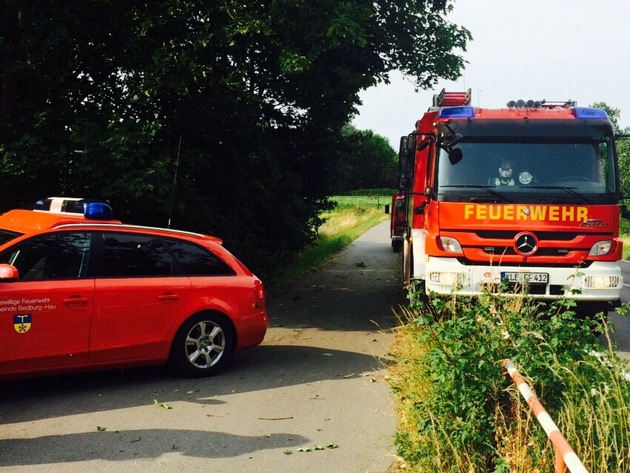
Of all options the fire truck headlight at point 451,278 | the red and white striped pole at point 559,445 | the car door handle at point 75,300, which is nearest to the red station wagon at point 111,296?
the car door handle at point 75,300

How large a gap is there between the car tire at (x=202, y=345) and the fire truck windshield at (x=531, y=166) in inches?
131

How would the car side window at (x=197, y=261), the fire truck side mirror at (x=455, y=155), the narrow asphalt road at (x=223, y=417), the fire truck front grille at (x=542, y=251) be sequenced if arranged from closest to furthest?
1. the narrow asphalt road at (x=223, y=417)
2. the car side window at (x=197, y=261)
3. the fire truck front grille at (x=542, y=251)
4. the fire truck side mirror at (x=455, y=155)

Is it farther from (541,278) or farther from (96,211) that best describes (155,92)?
(541,278)

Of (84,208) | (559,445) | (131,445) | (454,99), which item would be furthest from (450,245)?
(559,445)

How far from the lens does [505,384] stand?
522cm

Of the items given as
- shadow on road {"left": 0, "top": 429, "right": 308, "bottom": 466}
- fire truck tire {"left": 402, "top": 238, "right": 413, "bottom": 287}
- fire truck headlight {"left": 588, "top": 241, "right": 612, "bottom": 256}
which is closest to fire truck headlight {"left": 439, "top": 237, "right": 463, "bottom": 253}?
fire truck headlight {"left": 588, "top": 241, "right": 612, "bottom": 256}

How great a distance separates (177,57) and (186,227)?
287 centimetres

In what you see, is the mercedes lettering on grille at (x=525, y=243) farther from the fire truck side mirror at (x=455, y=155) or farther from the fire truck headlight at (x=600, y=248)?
the fire truck side mirror at (x=455, y=155)

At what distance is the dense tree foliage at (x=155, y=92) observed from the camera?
11.4 meters

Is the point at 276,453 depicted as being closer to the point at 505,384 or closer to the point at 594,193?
the point at 505,384

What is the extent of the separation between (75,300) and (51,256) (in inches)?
19.7

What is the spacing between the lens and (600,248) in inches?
379

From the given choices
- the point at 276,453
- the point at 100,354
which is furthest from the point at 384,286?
the point at 276,453

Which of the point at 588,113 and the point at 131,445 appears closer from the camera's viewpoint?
the point at 131,445
